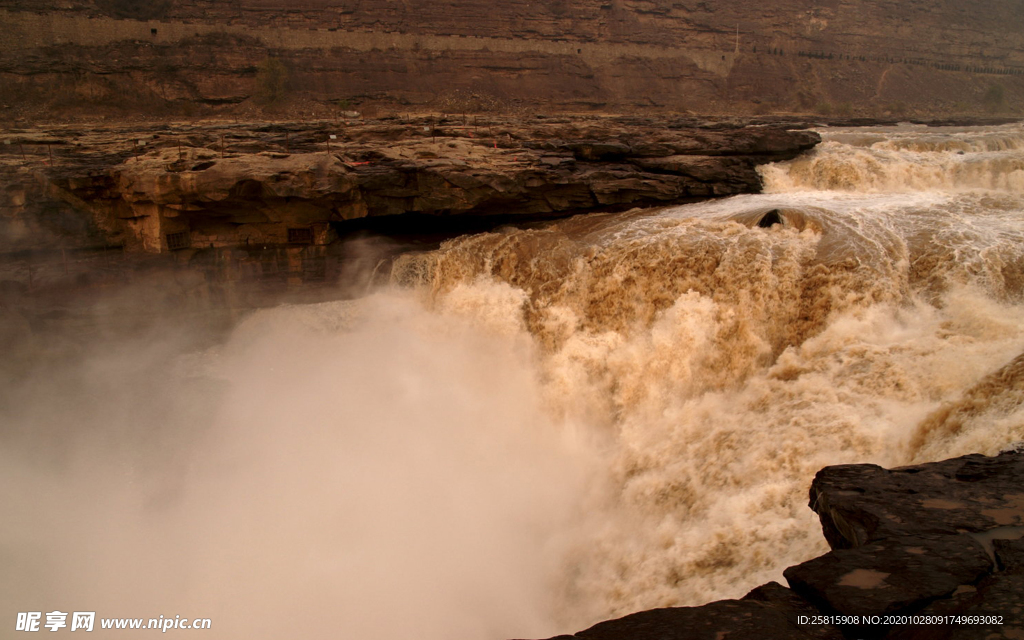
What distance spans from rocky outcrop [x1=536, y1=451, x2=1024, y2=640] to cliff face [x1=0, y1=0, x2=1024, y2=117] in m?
21.1

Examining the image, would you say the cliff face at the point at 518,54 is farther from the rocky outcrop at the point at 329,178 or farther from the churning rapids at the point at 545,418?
the churning rapids at the point at 545,418

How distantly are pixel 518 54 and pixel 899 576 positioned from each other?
81.7ft

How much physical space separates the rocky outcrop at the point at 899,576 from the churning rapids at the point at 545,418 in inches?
36.6

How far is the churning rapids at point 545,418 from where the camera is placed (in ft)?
19.8

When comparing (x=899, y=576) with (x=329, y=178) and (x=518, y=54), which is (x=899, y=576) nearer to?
(x=329, y=178)

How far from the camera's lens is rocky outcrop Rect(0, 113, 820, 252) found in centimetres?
1034

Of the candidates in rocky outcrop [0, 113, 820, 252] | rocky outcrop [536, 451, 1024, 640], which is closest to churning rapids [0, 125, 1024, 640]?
rocky outcrop [0, 113, 820, 252]

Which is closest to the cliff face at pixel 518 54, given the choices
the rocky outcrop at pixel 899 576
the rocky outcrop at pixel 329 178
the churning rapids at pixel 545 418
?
the rocky outcrop at pixel 329 178

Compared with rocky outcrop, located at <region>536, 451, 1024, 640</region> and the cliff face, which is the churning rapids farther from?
the cliff face

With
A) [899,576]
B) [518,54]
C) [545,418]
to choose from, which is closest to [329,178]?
[545,418]

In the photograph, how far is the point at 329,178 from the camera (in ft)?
35.1

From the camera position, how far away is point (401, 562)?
22.3 feet

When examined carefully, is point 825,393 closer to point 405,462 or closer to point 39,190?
point 405,462

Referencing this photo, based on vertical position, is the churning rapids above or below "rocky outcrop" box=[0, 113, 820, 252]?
below
